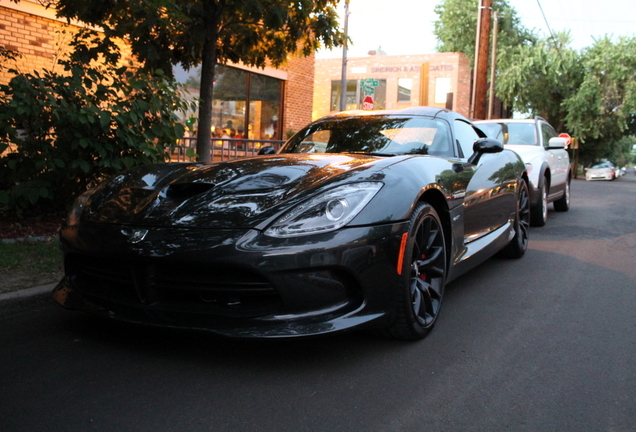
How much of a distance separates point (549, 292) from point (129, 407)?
3398mm

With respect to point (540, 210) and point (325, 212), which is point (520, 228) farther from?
point (325, 212)

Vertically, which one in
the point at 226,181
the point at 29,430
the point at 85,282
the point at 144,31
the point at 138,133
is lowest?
the point at 29,430

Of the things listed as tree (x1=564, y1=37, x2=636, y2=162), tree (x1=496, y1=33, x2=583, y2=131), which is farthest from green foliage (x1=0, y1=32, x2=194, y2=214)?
tree (x1=564, y1=37, x2=636, y2=162)

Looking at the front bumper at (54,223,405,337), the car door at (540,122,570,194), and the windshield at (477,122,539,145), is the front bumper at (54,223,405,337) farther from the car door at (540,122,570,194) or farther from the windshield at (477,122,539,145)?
the car door at (540,122,570,194)

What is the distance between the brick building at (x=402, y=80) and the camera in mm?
38344

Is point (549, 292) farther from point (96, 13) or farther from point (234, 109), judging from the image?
point (234, 109)

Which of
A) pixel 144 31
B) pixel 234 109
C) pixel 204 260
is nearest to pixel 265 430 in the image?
pixel 204 260

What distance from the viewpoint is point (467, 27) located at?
1702 inches

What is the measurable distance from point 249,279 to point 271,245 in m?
0.20

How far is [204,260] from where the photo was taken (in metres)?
2.76

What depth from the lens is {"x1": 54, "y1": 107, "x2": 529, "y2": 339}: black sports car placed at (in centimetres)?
278

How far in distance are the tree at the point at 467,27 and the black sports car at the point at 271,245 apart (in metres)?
37.9

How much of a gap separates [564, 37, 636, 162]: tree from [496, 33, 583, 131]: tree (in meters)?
0.86

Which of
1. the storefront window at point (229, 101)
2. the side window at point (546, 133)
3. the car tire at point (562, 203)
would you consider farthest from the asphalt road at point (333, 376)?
the storefront window at point (229, 101)
